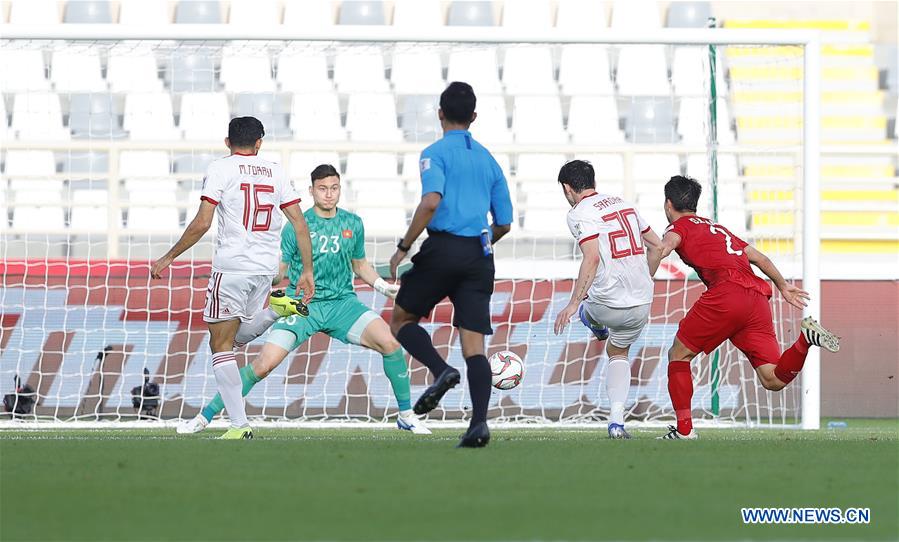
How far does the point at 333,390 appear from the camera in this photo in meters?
11.5

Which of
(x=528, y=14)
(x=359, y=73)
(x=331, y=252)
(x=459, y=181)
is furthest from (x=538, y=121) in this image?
(x=459, y=181)

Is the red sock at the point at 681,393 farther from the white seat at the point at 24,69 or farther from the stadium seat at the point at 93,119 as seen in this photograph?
the white seat at the point at 24,69

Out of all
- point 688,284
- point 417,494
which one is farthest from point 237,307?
point 688,284

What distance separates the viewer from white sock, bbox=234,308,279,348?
826 cm

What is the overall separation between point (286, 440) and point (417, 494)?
2597 millimetres

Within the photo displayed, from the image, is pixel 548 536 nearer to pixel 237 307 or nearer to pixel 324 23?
pixel 237 307

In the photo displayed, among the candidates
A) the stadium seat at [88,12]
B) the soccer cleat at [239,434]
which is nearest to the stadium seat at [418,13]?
the stadium seat at [88,12]

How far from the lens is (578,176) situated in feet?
25.9

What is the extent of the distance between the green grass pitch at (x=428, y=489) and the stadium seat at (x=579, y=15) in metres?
13.7

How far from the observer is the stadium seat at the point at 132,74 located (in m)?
17.7

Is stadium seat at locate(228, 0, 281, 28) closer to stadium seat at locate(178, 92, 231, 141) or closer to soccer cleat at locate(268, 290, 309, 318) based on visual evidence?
stadium seat at locate(178, 92, 231, 141)

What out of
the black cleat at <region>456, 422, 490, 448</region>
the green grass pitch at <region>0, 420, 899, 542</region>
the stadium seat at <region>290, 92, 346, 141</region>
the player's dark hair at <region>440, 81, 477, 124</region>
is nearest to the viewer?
the green grass pitch at <region>0, 420, 899, 542</region>

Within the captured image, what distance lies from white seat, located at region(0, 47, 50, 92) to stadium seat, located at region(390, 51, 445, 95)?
15.2 ft

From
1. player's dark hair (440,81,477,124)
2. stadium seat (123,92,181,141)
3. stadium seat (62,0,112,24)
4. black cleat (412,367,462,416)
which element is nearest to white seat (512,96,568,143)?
stadium seat (123,92,181,141)
